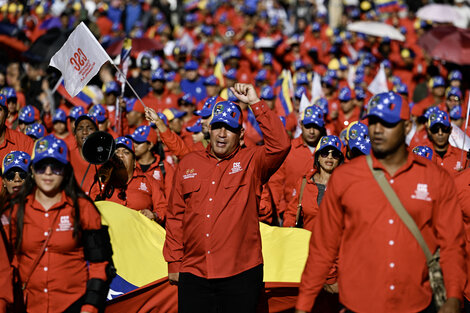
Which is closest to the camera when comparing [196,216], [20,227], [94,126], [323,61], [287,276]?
[20,227]

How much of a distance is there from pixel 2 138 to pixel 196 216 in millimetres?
3502

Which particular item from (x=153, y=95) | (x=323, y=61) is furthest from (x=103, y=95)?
(x=323, y=61)

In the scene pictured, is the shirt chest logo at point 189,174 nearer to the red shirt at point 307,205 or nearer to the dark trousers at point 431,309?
the dark trousers at point 431,309

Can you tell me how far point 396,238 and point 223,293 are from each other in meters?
1.82

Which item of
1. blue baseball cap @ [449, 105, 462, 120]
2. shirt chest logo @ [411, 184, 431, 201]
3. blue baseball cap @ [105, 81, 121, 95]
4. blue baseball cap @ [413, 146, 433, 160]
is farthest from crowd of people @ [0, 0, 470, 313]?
blue baseball cap @ [105, 81, 121, 95]

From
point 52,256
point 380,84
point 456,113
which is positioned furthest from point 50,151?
point 380,84

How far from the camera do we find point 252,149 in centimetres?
670

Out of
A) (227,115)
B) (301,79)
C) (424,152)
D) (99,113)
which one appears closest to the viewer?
(227,115)

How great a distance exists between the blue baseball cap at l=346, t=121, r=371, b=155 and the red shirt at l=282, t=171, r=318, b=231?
0.71m

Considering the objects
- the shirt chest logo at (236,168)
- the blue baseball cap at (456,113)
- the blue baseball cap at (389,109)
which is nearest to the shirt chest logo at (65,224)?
the shirt chest logo at (236,168)

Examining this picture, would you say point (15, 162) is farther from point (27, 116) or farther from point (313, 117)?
point (27, 116)

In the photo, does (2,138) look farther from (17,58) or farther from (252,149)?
(17,58)

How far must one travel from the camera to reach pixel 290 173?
411 inches

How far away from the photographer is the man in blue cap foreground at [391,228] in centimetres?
520
